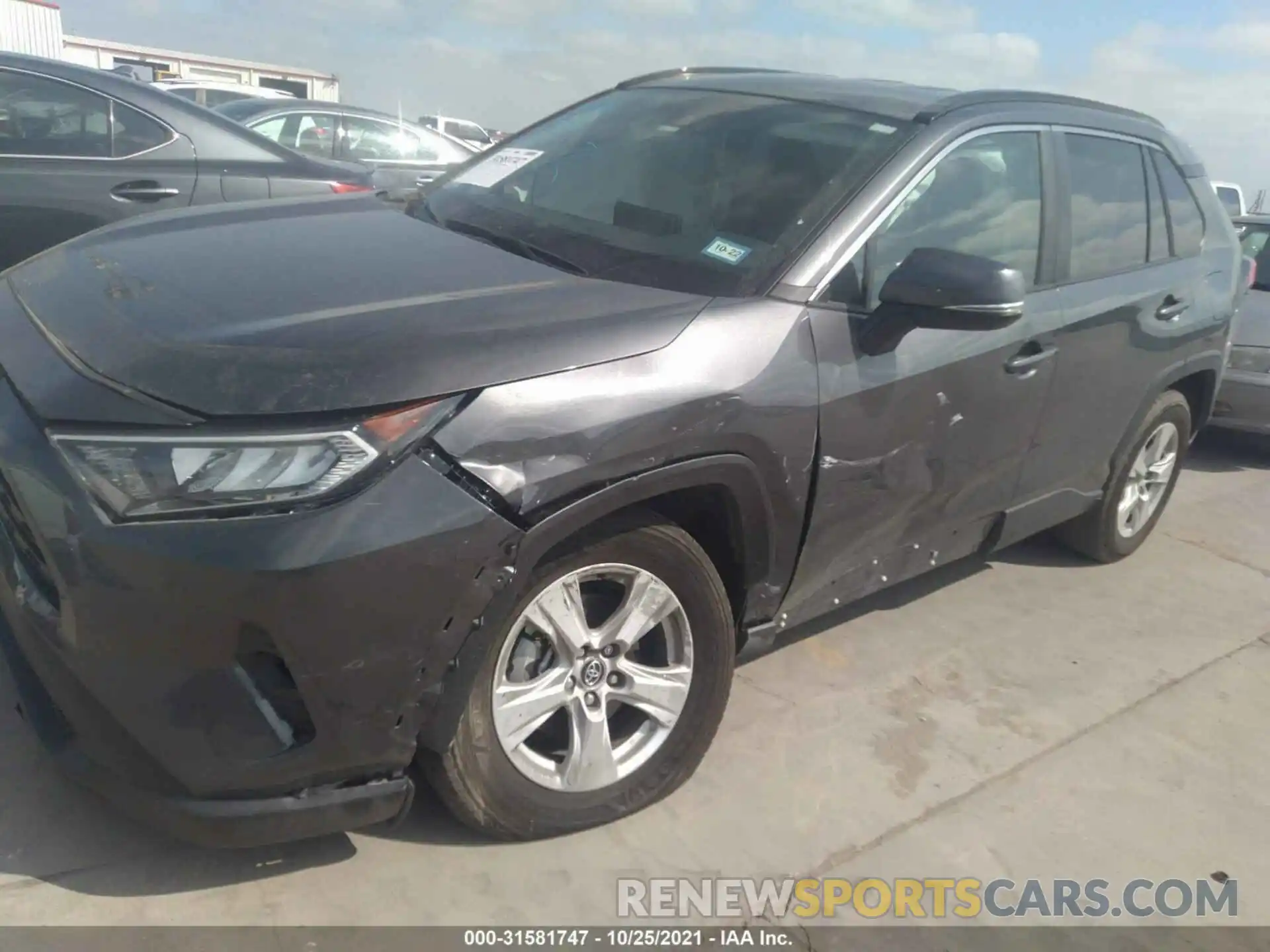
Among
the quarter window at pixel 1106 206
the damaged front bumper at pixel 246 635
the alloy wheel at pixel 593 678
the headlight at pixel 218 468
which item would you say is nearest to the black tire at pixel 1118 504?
the quarter window at pixel 1106 206

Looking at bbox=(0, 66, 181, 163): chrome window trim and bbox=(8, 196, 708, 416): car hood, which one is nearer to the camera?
bbox=(8, 196, 708, 416): car hood

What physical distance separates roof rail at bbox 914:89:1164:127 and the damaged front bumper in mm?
1899

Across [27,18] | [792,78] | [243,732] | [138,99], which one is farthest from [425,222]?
[27,18]

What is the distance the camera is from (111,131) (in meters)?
4.83

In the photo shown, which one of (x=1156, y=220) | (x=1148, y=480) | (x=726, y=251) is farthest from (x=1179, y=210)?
(x=726, y=251)

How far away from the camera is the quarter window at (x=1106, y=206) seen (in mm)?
3738

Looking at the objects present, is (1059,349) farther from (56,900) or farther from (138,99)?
(138,99)

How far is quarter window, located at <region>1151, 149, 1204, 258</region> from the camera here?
14.1ft

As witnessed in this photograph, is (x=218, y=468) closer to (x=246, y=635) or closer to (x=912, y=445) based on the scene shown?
(x=246, y=635)

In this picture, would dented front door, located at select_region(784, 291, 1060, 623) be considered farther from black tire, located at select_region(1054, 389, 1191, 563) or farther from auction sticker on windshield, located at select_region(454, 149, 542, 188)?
auction sticker on windshield, located at select_region(454, 149, 542, 188)

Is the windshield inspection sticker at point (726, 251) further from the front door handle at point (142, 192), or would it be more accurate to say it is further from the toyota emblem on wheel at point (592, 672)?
the front door handle at point (142, 192)

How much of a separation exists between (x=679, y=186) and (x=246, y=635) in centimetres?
182

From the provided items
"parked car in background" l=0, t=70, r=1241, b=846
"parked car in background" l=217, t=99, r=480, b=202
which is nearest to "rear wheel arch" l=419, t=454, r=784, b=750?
"parked car in background" l=0, t=70, r=1241, b=846

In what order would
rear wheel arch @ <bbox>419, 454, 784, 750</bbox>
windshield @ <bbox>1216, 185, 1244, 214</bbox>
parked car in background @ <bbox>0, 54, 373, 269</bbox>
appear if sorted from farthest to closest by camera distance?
1. windshield @ <bbox>1216, 185, 1244, 214</bbox>
2. parked car in background @ <bbox>0, 54, 373, 269</bbox>
3. rear wheel arch @ <bbox>419, 454, 784, 750</bbox>
